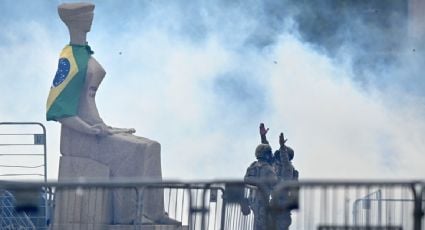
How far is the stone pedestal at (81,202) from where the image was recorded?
20.1 m

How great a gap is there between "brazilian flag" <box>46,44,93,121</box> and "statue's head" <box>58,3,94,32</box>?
0.27 meters

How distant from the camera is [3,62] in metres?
31.8

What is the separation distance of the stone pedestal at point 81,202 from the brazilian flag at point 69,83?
63 cm

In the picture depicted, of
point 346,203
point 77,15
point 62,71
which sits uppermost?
point 77,15

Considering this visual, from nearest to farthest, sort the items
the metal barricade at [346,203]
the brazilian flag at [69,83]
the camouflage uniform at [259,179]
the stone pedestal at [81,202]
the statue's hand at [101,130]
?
the metal barricade at [346,203] → the camouflage uniform at [259,179] → the stone pedestal at [81,202] → the brazilian flag at [69,83] → the statue's hand at [101,130]

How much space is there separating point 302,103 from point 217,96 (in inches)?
64.8

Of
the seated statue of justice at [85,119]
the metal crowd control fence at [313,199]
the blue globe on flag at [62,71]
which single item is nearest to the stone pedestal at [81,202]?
the seated statue of justice at [85,119]

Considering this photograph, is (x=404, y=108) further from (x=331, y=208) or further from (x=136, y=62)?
(x=331, y=208)

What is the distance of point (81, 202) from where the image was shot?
68.0 feet

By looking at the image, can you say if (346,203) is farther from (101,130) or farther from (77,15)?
(77,15)

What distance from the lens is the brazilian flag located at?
75.0ft

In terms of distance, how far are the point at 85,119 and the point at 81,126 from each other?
0.22 metres

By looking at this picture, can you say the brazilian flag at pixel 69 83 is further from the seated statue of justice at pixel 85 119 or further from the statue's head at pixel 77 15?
the statue's head at pixel 77 15

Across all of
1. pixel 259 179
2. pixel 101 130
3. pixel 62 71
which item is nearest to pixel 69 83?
pixel 62 71
